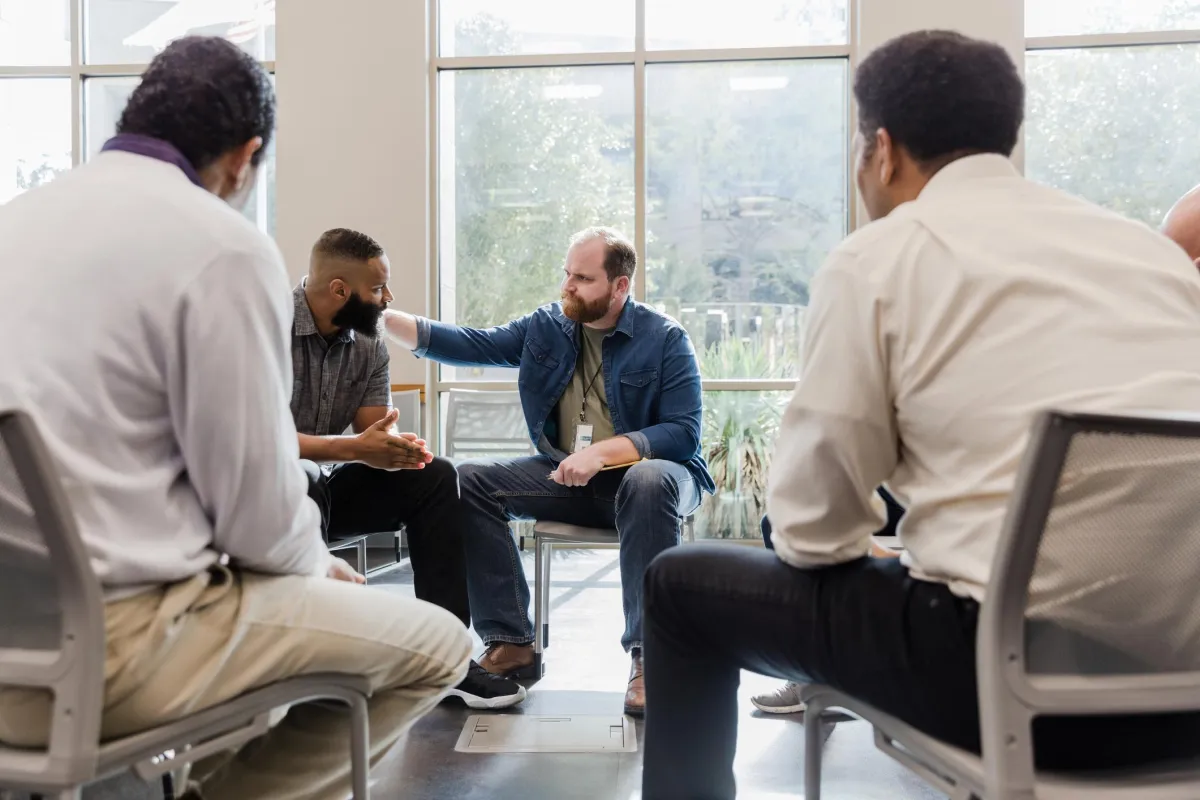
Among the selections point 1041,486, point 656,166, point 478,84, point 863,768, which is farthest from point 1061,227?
point 478,84

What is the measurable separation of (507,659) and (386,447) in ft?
2.60

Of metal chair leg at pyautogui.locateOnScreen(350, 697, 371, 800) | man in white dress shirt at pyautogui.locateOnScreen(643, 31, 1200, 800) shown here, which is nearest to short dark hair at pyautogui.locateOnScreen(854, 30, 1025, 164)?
man in white dress shirt at pyautogui.locateOnScreen(643, 31, 1200, 800)

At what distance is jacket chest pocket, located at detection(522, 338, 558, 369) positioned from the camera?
9.73 feet

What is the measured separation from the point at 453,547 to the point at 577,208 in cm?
313

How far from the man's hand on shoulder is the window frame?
2.74 metres

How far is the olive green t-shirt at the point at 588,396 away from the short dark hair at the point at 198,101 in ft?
5.60

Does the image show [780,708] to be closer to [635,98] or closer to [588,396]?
[588,396]

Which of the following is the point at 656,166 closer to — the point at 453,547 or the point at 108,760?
the point at 453,547

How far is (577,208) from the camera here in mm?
5262

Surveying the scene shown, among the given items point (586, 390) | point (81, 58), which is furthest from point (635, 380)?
point (81, 58)

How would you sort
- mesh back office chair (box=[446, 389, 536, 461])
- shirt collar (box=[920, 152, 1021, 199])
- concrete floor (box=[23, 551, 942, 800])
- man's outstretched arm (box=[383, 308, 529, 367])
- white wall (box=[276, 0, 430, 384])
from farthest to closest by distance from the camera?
white wall (box=[276, 0, 430, 384]) → mesh back office chair (box=[446, 389, 536, 461]) → man's outstretched arm (box=[383, 308, 529, 367]) → concrete floor (box=[23, 551, 942, 800]) → shirt collar (box=[920, 152, 1021, 199])

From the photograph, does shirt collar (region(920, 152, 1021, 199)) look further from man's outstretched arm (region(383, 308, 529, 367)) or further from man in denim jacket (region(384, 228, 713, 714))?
man's outstretched arm (region(383, 308, 529, 367))

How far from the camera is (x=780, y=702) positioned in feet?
8.10

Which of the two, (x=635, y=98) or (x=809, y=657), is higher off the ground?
(x=635, y=98)
